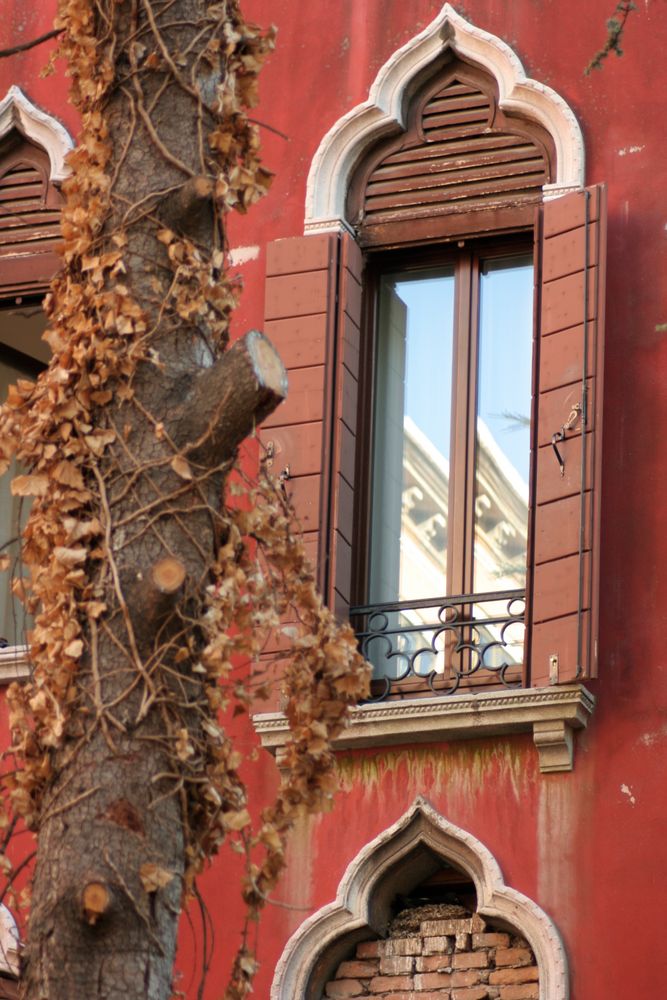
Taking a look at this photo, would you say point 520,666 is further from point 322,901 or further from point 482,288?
point 482,288

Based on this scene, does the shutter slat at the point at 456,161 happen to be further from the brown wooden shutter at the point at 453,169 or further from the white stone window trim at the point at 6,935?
the white stone window trim at the point at 6,935

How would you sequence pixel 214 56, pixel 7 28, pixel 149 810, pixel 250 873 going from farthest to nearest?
pixel 7 28 < pixel 214 56 < pixel 250 873 < pixel 149 810

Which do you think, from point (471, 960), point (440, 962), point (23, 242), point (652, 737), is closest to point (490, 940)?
point (471, 960)

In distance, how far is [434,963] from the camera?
855cm

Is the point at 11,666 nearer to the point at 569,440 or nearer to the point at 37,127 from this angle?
the point at 569,440

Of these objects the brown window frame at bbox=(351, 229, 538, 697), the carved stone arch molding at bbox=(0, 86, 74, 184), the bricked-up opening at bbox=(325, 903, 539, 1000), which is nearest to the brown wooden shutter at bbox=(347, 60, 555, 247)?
the brown window frame at bbox=(351, 229, 538, 697)

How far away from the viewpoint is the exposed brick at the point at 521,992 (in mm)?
8320

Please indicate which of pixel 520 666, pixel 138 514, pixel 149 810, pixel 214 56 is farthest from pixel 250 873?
pixel 520 666

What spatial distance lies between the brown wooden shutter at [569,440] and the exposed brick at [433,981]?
3.77 feet

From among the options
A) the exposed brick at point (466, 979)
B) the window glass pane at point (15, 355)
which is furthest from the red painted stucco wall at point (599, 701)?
the window glass pane at point (15, 355)

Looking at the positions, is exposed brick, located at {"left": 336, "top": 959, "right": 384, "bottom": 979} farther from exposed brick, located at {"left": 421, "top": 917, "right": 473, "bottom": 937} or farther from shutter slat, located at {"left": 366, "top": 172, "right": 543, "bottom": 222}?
shutter slat, located at {"left": 366, "top": 172, "right": 543, "bottom": 222}

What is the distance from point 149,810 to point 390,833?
3110 millimetres

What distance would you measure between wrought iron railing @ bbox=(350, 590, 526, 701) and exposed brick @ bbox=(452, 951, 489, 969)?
103 centimetres

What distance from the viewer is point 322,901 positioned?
8656 mm
